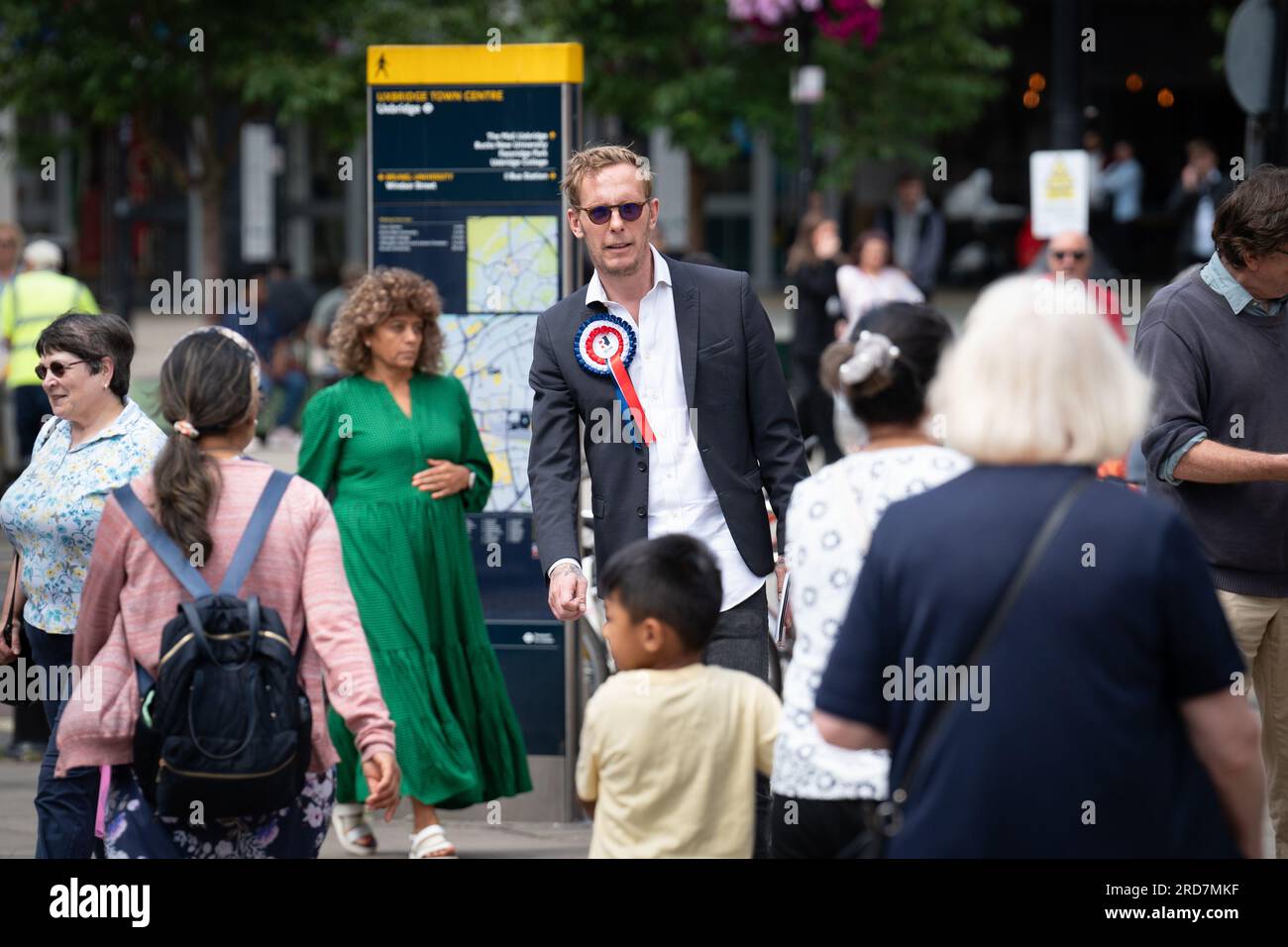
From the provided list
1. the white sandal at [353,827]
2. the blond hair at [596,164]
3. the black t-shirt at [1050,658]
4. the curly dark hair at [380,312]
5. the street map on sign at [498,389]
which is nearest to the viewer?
the black t-shirt at [1050,658]

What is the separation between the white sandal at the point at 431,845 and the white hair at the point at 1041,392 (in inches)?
144

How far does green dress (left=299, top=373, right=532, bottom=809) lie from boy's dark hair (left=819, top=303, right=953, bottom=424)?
124 inches

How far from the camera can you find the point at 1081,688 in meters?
2.88

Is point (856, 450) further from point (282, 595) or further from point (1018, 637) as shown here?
point (282, 595)

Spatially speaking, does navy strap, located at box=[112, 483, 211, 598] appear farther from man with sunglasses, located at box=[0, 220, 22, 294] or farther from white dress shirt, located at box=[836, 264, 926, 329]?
white dress shirt, located at box=[836, 264, 926, 329]

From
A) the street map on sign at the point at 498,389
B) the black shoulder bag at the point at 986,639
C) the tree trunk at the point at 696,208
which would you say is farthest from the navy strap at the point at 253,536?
the tree trunk at the point at 696,208

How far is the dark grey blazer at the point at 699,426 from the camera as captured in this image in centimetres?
476

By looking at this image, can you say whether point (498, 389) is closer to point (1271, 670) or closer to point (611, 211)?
point (611, 211)

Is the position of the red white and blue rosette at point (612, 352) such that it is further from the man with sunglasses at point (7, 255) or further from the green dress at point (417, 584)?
the man with sunglasses at point (7, 255)

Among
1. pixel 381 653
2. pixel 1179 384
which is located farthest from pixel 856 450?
pixel 381 653

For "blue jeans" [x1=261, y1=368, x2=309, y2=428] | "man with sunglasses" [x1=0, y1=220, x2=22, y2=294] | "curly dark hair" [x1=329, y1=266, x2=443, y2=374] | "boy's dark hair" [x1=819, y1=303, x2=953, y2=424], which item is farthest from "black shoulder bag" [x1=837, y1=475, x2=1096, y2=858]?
"blue jeans" [x1=261, y1=368, x2=309, y2=428]
